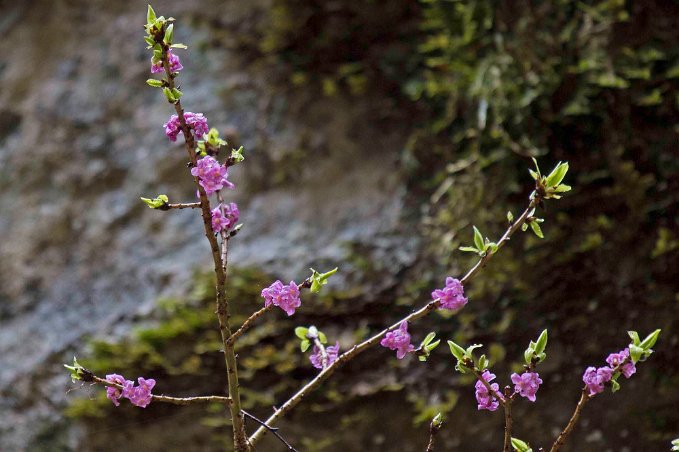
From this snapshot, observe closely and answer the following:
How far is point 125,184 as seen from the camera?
Answer: 1359 mm

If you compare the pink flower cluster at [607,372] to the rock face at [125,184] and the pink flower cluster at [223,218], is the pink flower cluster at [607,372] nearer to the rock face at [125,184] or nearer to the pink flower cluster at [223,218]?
the pink flower cluster at [223,218]

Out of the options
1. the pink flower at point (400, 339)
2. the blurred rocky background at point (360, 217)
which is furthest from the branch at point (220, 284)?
the blurred rocky background at point (360, 217)

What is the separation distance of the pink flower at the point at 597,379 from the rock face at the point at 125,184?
22.8 inches

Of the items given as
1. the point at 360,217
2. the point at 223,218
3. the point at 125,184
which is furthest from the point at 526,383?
the point at 125,184

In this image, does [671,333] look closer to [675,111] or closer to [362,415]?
[675,111]

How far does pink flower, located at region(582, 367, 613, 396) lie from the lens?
0.53 meters

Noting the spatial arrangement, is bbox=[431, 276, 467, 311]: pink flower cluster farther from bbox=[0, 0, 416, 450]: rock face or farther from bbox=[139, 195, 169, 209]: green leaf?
bbox=[0, 0, 416, 450]: rock face

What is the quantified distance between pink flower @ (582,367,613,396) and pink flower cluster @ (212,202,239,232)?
0.30 metres

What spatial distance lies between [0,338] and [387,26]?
0.92 meters

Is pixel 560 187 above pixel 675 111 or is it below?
above

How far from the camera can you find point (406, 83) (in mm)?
1252

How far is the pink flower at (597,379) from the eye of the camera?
53 cm

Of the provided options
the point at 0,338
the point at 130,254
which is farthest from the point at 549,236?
the point at 0,338

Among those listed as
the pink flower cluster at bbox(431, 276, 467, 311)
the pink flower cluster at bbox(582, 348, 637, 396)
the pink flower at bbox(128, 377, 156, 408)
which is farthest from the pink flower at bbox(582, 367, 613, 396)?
the pink flower at bbox(128, 377, 156, 408)
